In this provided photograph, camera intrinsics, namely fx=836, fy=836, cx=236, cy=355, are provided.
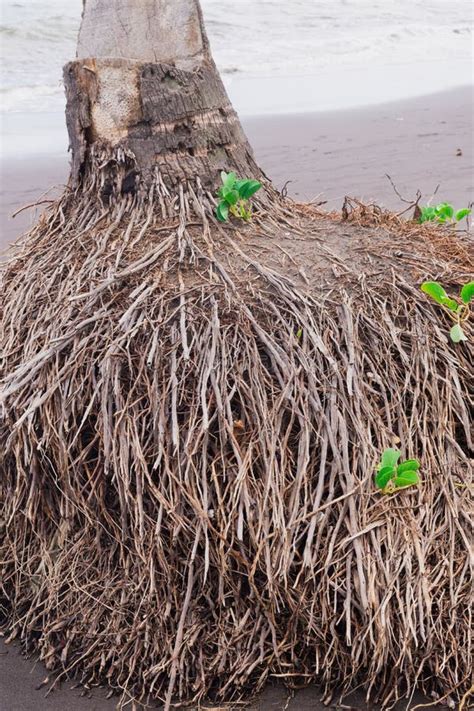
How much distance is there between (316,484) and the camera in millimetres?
2346

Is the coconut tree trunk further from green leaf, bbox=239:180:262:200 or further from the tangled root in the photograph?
the tangled root

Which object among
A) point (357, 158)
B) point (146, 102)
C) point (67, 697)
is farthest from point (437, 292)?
point (357, 158)

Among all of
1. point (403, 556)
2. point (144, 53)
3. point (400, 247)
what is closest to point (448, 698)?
point (403, 556)

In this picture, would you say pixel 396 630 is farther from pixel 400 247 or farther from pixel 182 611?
pixel 400 247

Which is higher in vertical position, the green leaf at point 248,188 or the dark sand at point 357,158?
the green leaf at point 248,188

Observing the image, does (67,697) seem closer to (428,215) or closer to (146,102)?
(146,102)

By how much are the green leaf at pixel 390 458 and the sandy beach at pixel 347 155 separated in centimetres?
318

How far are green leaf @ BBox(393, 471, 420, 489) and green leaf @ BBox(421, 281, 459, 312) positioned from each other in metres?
0.61

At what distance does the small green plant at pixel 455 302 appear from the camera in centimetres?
254

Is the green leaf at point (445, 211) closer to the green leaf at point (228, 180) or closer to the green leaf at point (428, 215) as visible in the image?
the green leaf at point (428, 215)

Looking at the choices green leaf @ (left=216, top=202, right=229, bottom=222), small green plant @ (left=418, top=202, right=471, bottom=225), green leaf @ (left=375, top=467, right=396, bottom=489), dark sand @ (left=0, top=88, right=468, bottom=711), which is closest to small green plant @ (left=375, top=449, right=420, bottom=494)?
green leaf @ (left=375, top=467, right=396, bottom=489)

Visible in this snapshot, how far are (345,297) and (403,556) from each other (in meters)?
0.81

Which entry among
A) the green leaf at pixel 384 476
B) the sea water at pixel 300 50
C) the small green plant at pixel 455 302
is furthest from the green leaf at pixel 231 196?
the sea water at pixel 300 50

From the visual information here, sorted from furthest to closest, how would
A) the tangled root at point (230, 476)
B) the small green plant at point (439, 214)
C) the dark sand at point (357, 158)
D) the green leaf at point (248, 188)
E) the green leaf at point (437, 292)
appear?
the dark sand at point (357, 158) < the small green plant at point (439, 214) < the green leaf at point (248, 188) < the green leaf at point (437, 292) < the tangled root at point (230, 476)
